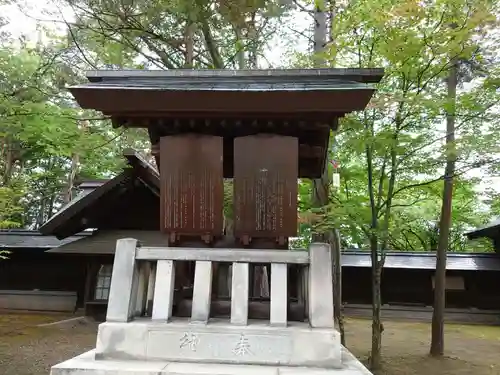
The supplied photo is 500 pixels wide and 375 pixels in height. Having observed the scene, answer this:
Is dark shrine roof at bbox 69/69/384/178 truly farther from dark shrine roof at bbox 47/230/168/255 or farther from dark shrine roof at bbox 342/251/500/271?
dark shrine roof at bbox 342/251/500/271

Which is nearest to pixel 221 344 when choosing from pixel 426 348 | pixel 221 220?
pixel 221 220

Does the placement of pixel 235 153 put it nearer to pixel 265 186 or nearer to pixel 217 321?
pixel 265 186

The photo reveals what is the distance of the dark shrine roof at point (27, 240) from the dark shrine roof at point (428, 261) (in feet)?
36.1

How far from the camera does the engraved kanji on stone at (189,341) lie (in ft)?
12.8

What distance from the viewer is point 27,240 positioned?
17.5 meters

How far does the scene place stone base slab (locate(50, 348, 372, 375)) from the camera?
357cm

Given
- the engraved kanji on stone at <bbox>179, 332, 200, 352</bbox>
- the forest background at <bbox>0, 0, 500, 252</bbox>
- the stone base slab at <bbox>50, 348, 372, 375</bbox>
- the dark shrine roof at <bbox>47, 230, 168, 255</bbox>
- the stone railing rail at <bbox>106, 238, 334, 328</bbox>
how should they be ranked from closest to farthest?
the stone base slab at <bbox>50, 348, 372, 375</bbox> < the engraved kanji on stone at <bbox>179, 332, 200, 352</bbox> < the stone railing rail at <bbox>106, 238, 334, 328</bbox> < the forest background at <bbox>0, 0, 500, 252</bbox> < the dark shrine roof at <bbox>47, 230, 168, 255</bbox>

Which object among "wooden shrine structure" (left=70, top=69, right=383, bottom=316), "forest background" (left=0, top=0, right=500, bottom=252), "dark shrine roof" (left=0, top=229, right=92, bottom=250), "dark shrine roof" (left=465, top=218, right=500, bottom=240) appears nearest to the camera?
"wooden shrine structure" (left=70, top=69, right=383, bottom=316)

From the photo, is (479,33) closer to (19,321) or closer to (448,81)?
(448,81)

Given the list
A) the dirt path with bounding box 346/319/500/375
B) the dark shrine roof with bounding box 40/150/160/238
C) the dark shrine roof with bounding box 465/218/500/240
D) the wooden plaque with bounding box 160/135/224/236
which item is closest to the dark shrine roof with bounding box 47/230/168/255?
the dark shrine roof with bounding box 40/150/160/238

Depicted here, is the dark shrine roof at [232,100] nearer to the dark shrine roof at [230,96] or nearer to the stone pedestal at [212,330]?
the dark shrine roof at [230,96]

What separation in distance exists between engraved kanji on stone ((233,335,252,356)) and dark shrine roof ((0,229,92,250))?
529 inches

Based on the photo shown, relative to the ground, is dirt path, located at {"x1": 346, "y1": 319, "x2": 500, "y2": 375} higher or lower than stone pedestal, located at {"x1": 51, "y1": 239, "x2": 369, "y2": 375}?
lower

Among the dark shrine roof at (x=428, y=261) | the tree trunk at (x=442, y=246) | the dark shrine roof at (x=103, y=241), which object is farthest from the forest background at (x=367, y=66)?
the dark shrine roof at (x=428, y=261)
